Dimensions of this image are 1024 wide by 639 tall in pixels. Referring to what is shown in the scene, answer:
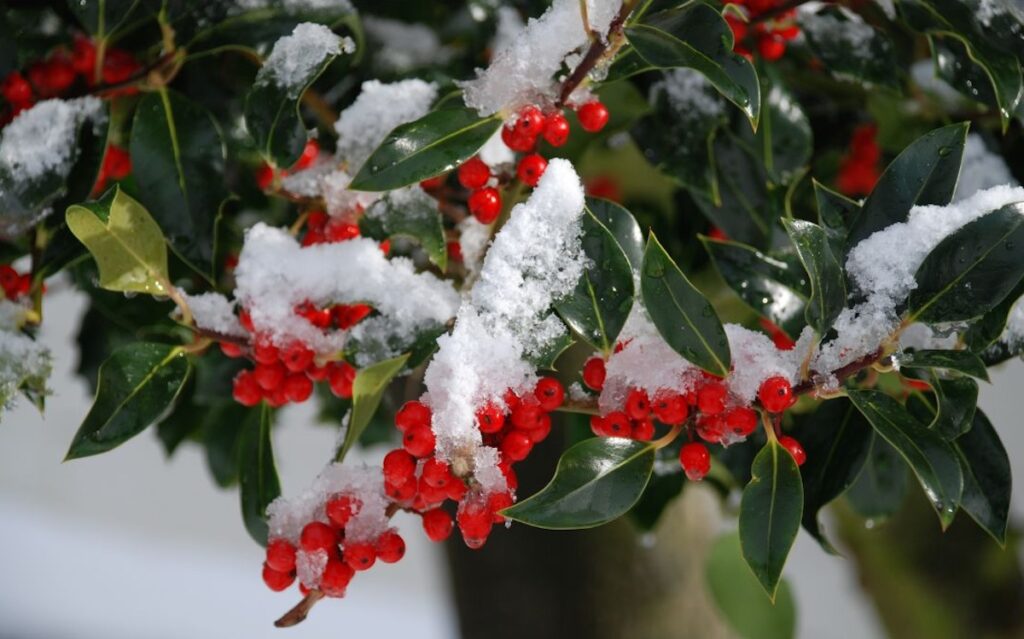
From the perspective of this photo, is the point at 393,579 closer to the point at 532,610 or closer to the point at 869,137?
the point at 532,610

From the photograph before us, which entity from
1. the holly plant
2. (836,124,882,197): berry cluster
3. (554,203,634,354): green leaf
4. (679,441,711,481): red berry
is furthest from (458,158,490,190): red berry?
(836,124,882,197): berry cluster

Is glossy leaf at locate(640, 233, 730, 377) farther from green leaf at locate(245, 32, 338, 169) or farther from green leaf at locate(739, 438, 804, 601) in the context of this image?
green leaf at locate(245, 32, 338, 169)

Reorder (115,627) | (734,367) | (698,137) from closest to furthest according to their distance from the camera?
1. (734,367)
2. (698,137)
3. (115,627)

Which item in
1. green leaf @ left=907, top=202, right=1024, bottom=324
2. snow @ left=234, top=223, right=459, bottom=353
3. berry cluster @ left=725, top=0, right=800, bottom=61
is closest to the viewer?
green leaf @ left=907, top=202, right=1024, bottom=324

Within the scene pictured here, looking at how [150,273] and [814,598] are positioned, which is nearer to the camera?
[150,273]

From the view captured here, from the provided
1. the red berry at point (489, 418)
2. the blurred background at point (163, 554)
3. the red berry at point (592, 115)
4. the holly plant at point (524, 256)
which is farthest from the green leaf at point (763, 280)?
the blurred background at point (163, 554)

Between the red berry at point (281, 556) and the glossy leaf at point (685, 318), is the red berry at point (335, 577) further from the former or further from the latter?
the glossy leaf at point (685, 318)

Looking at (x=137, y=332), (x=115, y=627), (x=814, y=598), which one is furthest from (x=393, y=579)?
(x=137, y=332)

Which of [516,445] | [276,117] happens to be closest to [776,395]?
[516,445]
